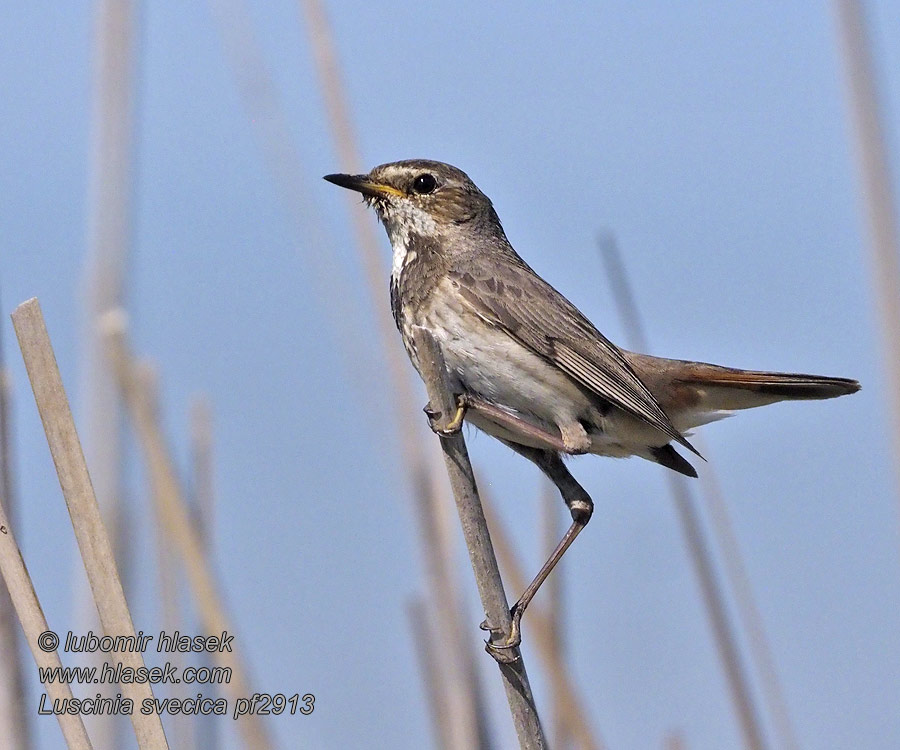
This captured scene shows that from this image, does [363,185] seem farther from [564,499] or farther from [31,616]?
[31,616]

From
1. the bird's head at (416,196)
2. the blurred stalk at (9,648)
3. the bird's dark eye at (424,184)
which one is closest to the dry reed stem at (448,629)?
the bird's head at (416,196)

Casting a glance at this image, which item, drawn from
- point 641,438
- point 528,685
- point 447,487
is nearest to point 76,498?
point 528,685

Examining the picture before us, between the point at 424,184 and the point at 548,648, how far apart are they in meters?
1.49

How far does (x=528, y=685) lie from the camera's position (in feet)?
7.98

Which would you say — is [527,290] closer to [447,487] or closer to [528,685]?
[447,487]

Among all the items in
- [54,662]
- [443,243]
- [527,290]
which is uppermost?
[443,243]

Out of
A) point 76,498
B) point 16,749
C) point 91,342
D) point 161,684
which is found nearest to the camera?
point 76,498

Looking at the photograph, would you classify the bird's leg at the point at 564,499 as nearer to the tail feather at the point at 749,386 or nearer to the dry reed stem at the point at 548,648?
the dry reed stem at the point at 548,648

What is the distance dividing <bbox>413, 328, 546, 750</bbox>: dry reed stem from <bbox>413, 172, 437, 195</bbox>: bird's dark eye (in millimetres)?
1059

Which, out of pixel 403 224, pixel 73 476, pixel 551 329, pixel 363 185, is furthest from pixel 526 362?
pixel 73 476

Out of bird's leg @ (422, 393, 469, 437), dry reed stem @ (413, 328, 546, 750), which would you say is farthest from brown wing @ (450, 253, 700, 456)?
dry reed stem @ (413, 328, 546, 750)

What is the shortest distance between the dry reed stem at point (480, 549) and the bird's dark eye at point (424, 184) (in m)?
1.06

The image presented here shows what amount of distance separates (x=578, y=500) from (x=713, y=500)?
0.46m

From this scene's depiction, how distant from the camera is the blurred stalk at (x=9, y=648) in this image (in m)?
2.29
